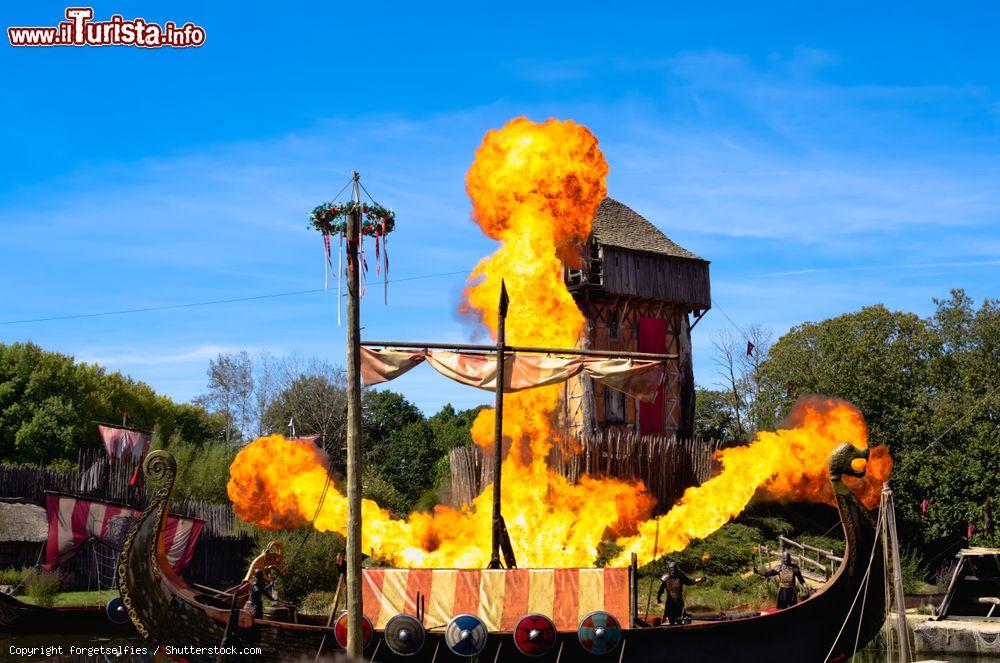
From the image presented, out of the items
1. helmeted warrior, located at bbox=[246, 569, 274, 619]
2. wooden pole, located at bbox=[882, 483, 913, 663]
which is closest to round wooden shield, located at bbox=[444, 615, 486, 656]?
helmeted warrior, located at bbox=[246, 569, 274, 619]

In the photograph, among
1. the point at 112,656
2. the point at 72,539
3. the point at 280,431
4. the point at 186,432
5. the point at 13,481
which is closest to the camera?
the point at 112,656

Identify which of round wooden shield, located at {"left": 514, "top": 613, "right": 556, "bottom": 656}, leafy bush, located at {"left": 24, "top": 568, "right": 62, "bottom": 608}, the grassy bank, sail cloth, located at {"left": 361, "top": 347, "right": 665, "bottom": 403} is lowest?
the grassy bank

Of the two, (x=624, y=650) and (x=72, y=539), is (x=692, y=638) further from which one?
(x=72, y=539)

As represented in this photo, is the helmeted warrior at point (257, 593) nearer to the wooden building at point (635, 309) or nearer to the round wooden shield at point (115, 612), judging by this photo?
the round wooden shield at point (115, 612)

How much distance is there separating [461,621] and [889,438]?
27.5 m

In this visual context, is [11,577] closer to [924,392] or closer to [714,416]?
[924,392]

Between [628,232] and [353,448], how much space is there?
3186cm

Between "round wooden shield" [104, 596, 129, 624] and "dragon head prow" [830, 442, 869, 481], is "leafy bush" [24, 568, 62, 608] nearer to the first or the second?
"round wooden shield" [104, 596, 129, 624]

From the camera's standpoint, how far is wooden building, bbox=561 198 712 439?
1592 inches

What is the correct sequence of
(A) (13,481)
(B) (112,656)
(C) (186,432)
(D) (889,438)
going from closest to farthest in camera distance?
(B) (112,656)
(A) (13,481)
(D) (889,438)
(C) (186,432)

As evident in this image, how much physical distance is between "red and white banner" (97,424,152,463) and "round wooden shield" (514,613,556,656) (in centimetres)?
2318

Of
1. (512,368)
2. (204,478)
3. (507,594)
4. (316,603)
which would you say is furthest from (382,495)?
(507,594)

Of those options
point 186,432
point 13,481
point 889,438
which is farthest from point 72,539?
point 186,432

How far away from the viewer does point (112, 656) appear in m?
20.4
